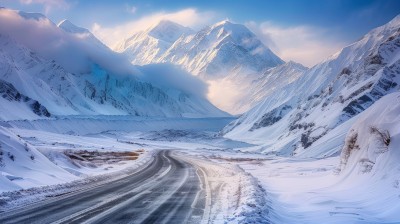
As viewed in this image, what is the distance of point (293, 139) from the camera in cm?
16762

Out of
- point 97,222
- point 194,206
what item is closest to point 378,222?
point 194,206

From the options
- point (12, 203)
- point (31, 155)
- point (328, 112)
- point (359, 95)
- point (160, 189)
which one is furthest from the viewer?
point (328, 112)

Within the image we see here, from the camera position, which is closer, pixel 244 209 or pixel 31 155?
pixel 244 209

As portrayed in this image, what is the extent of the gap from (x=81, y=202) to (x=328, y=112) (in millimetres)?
154433

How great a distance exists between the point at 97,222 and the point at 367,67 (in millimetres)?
183001

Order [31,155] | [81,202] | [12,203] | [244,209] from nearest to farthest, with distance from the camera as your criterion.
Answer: [244,209] < [12,203] < [81,202] < [31,155]

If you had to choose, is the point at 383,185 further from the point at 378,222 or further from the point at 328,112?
the point at 328,112

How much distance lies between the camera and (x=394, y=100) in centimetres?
1955

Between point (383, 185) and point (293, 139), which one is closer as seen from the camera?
point (383, 185)

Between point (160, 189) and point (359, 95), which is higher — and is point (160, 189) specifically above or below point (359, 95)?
below

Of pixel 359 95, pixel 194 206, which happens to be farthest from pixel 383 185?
pixel 359 95

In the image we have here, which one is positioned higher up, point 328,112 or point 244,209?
point 328,112

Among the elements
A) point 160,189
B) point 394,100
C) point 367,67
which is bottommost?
point 160,189

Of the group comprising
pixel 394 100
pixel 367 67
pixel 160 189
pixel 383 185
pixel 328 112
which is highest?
pixel 367 67
